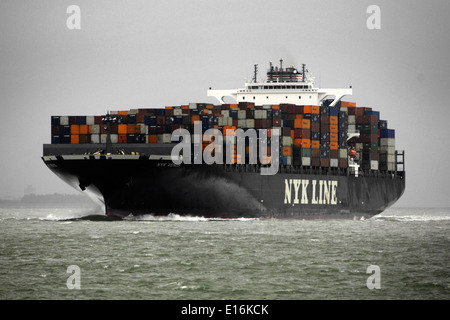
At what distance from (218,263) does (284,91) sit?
48.7m

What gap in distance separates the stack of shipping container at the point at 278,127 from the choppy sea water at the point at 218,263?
9.85m

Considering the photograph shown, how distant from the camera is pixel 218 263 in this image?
3397cm

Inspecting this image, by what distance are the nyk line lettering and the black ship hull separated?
0.08 meters

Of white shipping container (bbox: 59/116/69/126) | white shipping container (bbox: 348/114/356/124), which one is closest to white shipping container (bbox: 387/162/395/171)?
white shipping container (bbox: 348/114/356/124)

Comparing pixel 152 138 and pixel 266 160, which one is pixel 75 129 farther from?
pixel 266 160

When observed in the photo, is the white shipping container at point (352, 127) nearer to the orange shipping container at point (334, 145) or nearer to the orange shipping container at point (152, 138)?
the orange shipping container at point (334, 145)

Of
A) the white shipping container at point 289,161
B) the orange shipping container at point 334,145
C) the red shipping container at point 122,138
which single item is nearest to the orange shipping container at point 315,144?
the orange shipping container at point 334,145

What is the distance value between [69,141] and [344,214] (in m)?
26.1

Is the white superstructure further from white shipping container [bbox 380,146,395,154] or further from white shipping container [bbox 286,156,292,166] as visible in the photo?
white shipping container [bbox 286,156,292,166]

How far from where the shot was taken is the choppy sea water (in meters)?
27.2

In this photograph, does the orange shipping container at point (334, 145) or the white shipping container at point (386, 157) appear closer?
the orange shipping container at point (334, 145)

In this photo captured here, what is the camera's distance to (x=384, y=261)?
3562cm

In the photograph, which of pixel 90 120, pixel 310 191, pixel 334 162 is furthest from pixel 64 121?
pixel 334 162

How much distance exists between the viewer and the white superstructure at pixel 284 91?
8119cm
